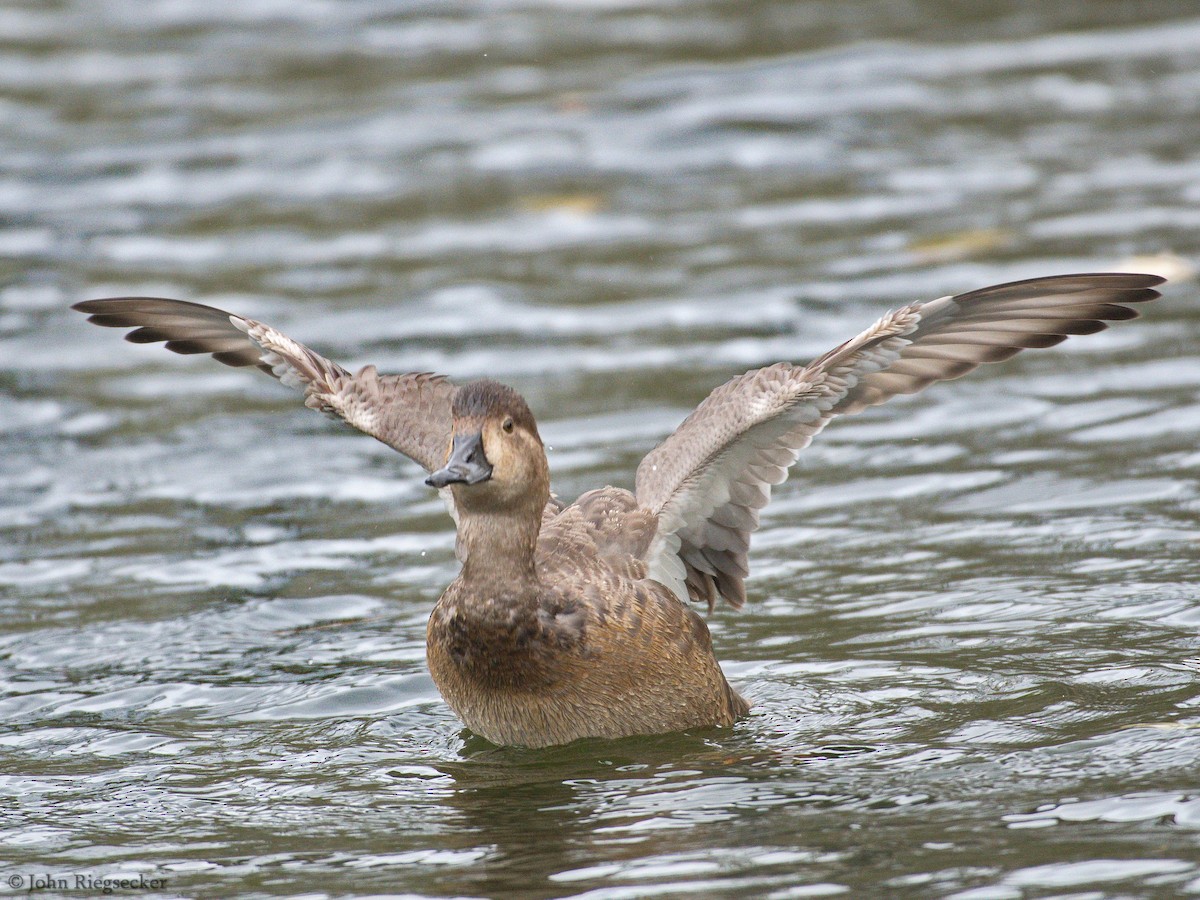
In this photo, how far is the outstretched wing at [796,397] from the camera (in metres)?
6.55

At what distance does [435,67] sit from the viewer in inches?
667

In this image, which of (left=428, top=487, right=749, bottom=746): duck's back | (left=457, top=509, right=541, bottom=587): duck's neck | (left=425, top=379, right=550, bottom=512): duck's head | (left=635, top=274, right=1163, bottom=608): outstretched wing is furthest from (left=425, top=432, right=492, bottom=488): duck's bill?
(left=635, top=274, right=1163, bottom=608): outstretched wing

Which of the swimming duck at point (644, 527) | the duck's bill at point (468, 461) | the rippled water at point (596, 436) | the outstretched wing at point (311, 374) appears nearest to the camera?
the rippled water at point (596, 436)

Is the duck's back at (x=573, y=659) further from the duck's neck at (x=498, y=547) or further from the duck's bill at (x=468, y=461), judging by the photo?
the duck's bill at (x=468, y=461)

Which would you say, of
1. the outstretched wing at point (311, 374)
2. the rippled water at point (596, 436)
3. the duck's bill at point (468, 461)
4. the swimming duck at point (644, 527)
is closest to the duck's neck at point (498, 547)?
the swimming duck at point (644, 527)

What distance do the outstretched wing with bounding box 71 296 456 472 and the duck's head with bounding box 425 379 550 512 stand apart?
86 centimetres

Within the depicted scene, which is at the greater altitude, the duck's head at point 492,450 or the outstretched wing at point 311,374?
the outstretched wing at point 311,374

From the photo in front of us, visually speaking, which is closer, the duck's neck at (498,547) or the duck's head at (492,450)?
the duck's head at (492,450)

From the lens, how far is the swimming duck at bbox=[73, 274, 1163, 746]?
6.43 m

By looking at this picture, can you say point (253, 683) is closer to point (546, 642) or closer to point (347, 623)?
point (347, 623)

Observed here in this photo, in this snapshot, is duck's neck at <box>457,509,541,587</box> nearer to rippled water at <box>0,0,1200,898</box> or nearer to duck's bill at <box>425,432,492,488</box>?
duck's bill at <box>425,432,492,488</box>

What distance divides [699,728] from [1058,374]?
442 centimetres

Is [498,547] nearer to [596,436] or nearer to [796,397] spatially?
[796,397]

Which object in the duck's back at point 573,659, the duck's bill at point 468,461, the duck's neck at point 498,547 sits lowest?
the duck's back at point 573,659
